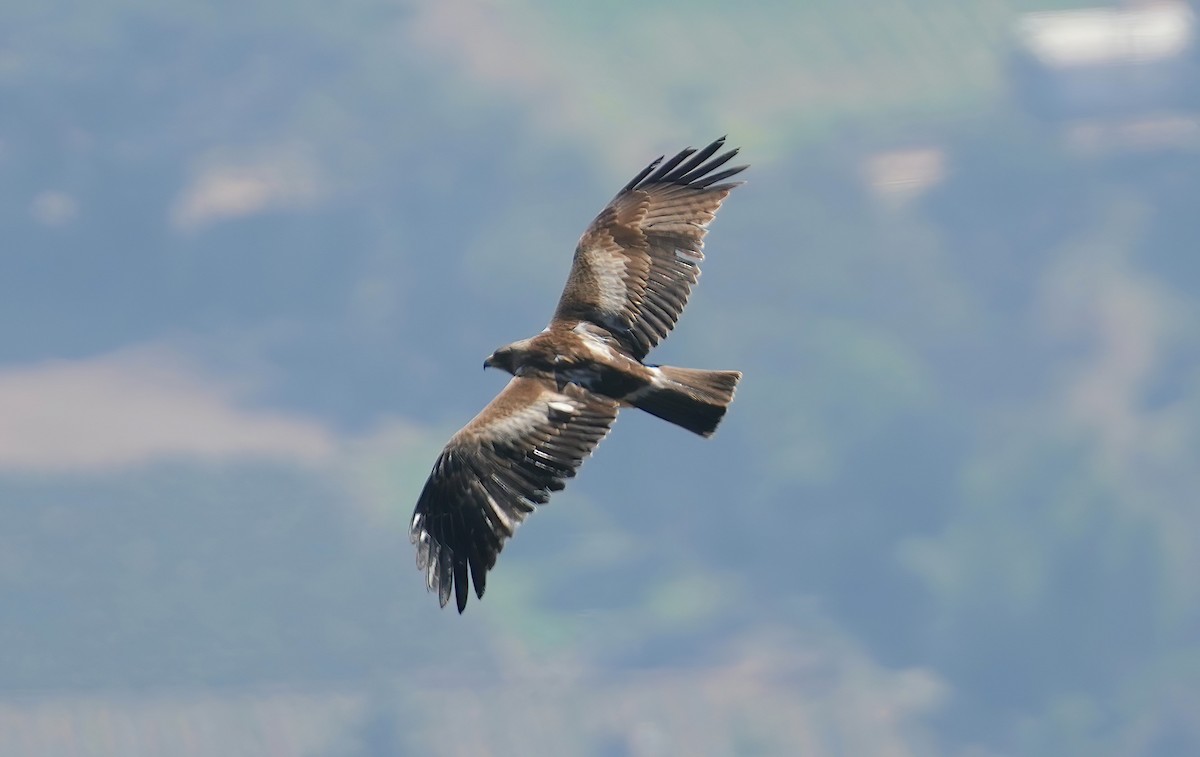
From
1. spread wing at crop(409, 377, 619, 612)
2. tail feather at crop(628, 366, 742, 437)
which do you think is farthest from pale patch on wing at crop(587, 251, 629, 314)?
spread wing at crop(409, 377, 619, 612)

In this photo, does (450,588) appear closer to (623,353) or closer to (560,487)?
(560,487)

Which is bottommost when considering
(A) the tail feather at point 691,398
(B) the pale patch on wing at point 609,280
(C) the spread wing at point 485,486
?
(C) the spread wing at point 485,486

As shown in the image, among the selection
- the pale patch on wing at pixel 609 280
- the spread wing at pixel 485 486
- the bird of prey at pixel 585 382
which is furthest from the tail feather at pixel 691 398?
the pale patch on wing at pixel 609 280

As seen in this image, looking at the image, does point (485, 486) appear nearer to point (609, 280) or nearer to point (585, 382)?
point (585, 382)

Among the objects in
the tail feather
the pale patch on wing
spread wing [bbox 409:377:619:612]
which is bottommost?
spread wing [bbox 409:377:619:612]

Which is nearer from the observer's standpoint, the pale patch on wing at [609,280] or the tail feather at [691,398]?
the tail feather at [691,398]

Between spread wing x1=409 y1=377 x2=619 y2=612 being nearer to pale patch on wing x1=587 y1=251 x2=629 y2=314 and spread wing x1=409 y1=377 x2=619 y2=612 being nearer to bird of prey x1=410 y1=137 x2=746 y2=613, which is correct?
bird of prey x1=410 y1=137 x2=746 y2=613

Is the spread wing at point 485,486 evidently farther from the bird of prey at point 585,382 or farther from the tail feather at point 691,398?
the tail feather at point 691,398
